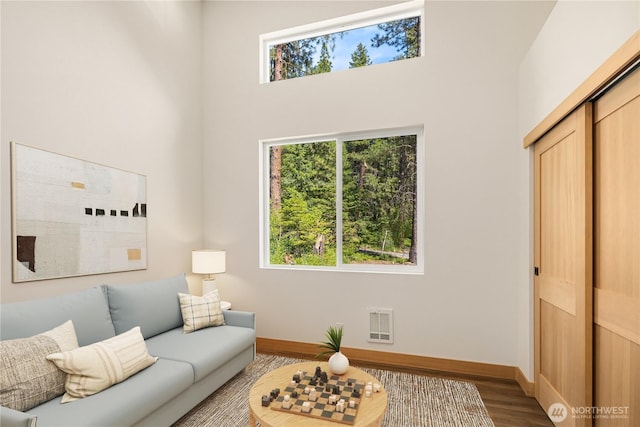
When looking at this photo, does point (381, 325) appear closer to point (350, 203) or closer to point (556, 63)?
point (350, 203)

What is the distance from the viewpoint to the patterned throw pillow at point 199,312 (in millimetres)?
2736

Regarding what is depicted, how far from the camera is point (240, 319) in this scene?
Result: 2.95 metres

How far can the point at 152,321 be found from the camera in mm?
2559

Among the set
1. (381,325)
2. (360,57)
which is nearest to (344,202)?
(381,325)

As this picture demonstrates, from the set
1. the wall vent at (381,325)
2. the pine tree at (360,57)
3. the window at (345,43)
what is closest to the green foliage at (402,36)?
the window at (345,43)

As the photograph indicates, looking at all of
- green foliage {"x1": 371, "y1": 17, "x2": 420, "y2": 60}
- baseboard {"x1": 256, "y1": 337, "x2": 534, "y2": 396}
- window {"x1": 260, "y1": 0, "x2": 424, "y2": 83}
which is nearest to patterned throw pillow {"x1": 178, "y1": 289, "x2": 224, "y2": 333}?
baseboard {"x1": 256, "y1": 337, "x2": 534, "y2": 396}

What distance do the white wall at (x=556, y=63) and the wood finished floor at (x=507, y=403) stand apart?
7.9 inches

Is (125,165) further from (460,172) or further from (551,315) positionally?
(551,315)

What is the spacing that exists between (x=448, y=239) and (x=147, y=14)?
3.60m

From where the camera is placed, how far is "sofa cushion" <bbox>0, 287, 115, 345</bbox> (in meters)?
1.74

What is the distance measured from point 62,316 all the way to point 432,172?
303cm

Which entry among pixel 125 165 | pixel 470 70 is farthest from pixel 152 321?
pixel 470 70

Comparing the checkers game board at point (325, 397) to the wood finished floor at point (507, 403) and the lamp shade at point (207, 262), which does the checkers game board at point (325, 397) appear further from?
the lamp shade at point (207, 262)

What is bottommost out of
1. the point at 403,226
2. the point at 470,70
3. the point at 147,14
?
the point at 403,226
